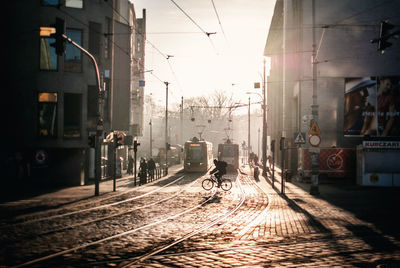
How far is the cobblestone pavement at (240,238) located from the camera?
7.42 meters

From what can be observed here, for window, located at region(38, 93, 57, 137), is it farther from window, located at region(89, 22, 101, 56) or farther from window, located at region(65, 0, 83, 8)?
window, located at region(65, 0, 83, 8)

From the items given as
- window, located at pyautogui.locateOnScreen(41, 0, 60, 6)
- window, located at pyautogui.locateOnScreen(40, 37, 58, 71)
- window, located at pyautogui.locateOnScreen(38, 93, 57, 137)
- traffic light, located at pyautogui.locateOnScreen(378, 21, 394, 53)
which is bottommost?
window, located at pyautogui.locateOnScreen(38, 93, 57, 137)

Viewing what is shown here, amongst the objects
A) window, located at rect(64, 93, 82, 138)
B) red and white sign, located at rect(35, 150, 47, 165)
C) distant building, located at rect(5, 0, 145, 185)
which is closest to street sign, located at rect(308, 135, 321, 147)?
distant building, located at rect(5, 0, 145, 185)

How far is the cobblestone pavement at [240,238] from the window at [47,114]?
939 cm

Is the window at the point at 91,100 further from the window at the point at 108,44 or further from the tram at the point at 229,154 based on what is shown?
the tram at the point at 229,154

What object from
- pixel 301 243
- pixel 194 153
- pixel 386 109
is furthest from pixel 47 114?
pixel 386 109

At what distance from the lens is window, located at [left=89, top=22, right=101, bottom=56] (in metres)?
27.0

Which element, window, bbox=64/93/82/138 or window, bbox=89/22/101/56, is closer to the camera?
window, bbox=64/93/82/138

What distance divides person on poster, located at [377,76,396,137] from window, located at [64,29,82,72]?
2278cm

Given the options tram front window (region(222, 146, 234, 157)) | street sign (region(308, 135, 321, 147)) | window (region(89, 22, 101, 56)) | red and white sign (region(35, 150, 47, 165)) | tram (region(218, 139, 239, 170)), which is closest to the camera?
street sign (region(308, 135, 321, 147))

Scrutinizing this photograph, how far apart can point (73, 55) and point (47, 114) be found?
407 cm

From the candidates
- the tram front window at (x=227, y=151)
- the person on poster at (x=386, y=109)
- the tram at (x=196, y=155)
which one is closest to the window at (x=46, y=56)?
the tram at (x=196, y=155)

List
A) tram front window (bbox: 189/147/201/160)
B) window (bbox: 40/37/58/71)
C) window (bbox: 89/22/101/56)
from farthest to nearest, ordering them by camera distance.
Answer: tram front window (bbox: 189/147/201/160), window (bbox: 89/22/101/56), window (bbox: 40/37/58/71)

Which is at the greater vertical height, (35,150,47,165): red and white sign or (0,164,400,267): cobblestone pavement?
(35,150,47,165): red and white sign
